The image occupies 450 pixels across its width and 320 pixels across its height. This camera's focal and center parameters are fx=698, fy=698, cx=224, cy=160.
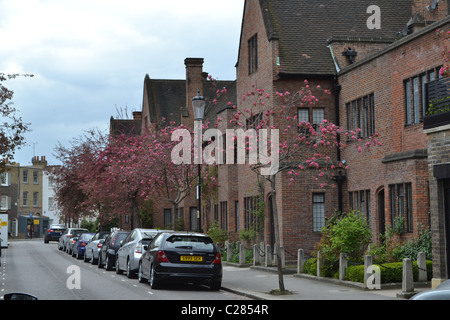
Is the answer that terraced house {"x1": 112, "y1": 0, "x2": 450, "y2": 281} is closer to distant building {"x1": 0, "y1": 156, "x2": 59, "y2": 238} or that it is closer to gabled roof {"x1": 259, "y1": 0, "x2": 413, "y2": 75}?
gabled roof {"x1": 259, "y1": 0, "x2": 413, "y2": 75}

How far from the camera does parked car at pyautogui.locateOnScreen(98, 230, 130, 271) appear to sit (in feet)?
88.9

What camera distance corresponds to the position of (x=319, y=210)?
27500 mm

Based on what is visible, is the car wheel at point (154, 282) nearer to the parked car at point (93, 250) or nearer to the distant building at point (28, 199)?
the parked car at point (93, 250)

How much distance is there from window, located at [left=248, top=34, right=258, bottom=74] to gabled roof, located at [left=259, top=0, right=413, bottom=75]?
5.07 feet

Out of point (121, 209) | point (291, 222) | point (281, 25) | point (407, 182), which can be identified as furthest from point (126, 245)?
point (121, 209)

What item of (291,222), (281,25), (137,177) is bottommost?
(291,222)

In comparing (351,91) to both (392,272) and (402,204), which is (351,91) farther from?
(392,272)

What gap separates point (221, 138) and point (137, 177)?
4.99 metres

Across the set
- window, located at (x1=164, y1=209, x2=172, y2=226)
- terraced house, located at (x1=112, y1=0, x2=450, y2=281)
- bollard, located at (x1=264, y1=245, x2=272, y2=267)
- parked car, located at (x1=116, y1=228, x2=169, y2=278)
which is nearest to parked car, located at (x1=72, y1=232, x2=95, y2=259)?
terraced house, located at (x1=112, y1=0, x2=450, y2=281)

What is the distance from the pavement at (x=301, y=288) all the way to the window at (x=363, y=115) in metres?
5.81

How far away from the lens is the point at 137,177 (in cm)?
3362
